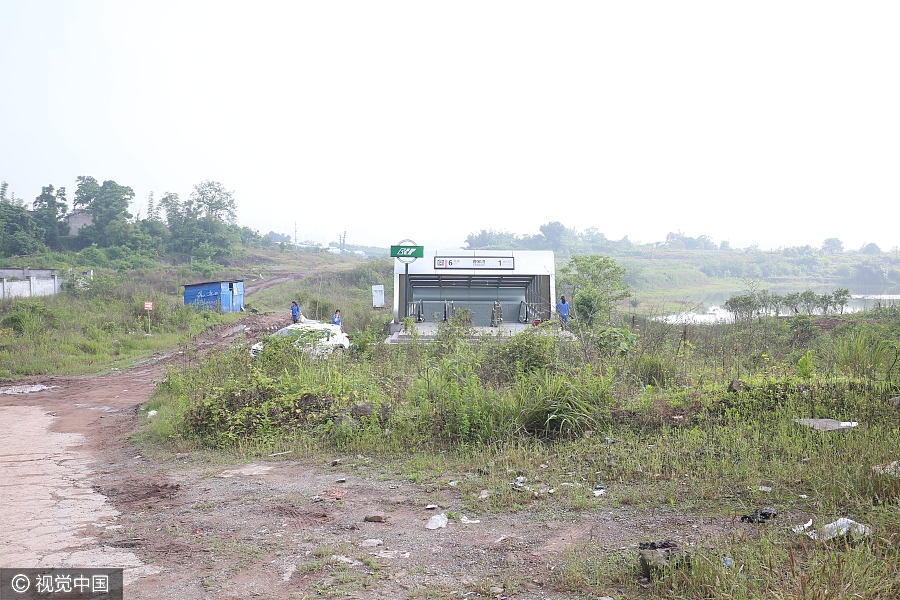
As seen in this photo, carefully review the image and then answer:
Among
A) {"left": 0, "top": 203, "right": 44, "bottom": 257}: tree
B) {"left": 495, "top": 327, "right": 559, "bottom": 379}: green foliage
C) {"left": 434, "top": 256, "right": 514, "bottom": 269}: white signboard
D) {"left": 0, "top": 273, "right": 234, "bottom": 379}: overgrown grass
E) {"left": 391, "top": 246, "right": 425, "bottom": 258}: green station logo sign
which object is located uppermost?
{"left": 0, "top": 203, "right": 44, "bottom": 257}: tree

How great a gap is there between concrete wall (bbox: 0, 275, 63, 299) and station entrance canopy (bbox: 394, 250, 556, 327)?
60.9ft

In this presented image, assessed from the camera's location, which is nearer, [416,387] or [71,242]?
[416,387]

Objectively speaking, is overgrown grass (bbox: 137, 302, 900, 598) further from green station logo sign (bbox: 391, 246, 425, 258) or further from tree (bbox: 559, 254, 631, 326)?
tree (bbox: 559, 254, 631, 326)

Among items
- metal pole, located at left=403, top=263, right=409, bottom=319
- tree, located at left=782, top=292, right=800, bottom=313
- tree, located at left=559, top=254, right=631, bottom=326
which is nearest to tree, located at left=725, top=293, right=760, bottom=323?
tree, located at left=782, top=292, right=800, bottom=313

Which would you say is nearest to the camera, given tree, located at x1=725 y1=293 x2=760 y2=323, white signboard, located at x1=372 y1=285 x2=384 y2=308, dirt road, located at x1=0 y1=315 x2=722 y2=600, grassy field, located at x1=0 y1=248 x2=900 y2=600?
grassy field, located at x1=0 y1=248 x2=900 y2=600

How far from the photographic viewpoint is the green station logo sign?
57.6ft

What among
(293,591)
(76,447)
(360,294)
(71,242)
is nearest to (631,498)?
(293,591)

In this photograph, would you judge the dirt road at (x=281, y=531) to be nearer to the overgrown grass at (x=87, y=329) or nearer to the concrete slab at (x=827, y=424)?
the concrete slab at (x=827, y=424)

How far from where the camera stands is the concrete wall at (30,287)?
27.1 m

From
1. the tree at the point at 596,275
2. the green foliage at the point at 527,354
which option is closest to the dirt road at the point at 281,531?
the green foliage at the point at 527,354

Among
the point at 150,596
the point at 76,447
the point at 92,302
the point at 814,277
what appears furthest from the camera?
the point at 814,277

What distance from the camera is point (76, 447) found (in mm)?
9062

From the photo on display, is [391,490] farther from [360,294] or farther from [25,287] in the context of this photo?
[360,294]

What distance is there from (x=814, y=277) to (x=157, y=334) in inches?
2589
